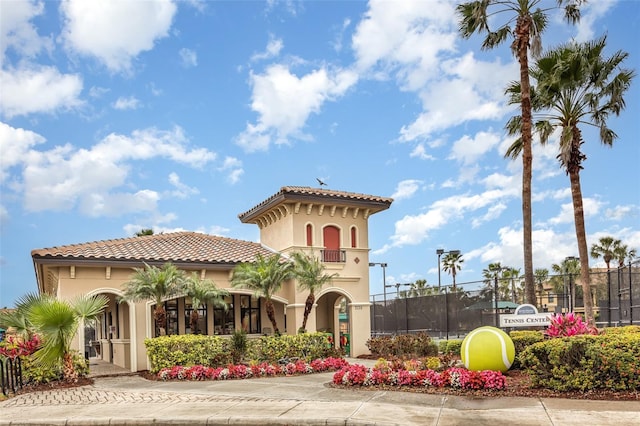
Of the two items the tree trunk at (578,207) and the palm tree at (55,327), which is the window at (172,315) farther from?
the tree trunk at (578,207)

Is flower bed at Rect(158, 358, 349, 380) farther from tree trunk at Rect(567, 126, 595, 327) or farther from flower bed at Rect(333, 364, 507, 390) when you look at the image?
tree trunk at Rect(567, 126, 595, 327)

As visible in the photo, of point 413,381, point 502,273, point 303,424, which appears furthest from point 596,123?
point 502,273

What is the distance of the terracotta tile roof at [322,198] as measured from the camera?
24906mm

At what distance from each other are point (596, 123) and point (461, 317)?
9.31 m

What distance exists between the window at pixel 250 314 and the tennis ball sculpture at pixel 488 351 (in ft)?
39.6

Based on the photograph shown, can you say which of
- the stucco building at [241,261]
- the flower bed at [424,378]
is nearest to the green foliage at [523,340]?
the flower bed at [424,378]

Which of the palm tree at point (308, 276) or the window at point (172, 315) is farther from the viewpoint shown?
the window at point (172, 315)

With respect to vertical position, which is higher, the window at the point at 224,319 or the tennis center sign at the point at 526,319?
the tennis center sign at the point at 526,319

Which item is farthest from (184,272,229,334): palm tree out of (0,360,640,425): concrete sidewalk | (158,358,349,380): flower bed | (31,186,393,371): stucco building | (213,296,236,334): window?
(0,360,640,425): concrete sidewalk

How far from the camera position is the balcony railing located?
2591 cm

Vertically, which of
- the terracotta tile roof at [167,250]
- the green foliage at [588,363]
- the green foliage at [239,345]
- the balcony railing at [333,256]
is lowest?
the green foliage at [239,345]

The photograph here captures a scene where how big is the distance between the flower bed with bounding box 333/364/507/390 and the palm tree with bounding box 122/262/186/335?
24.5 ft

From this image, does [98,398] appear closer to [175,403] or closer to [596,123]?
[175,403]

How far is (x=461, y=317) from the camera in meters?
26.1
